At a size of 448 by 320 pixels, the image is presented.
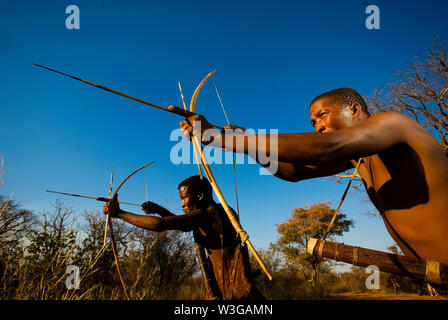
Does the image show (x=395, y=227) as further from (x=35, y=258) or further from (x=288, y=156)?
(x=35, y=258)

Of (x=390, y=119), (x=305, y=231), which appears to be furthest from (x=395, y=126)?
(x=305, y=231)

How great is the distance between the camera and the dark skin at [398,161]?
867 mm

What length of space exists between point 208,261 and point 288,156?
7.01ft

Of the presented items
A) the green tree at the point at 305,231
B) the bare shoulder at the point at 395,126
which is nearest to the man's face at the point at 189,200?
the bare shoulder at the point at 395,126

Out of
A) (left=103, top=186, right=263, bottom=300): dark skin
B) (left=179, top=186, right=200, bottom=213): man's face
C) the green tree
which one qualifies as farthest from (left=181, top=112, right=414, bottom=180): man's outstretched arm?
the green tree

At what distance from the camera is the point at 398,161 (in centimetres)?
106

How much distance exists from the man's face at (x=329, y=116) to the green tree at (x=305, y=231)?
23.4m

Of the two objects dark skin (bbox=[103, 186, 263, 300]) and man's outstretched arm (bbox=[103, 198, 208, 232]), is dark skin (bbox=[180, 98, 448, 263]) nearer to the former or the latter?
dark skin (bbox=[103, 186, 263, 300])

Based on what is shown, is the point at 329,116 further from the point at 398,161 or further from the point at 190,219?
the point at 190,219

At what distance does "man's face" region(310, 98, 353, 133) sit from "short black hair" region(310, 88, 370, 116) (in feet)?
0.10

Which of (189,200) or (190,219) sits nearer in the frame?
(190,219)

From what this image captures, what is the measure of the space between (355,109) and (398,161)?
472mm

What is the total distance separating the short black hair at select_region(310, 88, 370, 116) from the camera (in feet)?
4.72
